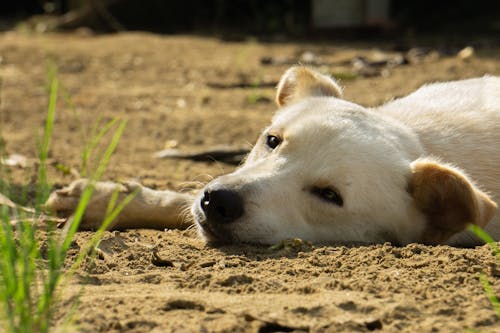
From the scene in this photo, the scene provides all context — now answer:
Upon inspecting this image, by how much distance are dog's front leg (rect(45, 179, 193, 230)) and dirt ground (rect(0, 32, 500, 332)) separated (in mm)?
227

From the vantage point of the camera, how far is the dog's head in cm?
371

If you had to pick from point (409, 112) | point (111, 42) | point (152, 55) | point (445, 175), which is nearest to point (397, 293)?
point (445, 175)

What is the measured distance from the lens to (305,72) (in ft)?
15.7

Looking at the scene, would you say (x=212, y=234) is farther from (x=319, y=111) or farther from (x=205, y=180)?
(x=205, y=180)

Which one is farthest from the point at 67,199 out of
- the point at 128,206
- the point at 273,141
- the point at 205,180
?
the point at 205,180

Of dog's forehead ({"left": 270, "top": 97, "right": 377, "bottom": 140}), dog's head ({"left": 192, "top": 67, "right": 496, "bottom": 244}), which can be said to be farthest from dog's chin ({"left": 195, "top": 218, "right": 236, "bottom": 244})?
dog's forehead ({"left": 270, "top": 97, "right": 377, "bottom": 140})

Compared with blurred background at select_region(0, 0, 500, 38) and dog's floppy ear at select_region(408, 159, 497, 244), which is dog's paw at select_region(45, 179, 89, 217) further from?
blurred background at select_region(0, 0, 500, 38)

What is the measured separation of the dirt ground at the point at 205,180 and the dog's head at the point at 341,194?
0.52ft

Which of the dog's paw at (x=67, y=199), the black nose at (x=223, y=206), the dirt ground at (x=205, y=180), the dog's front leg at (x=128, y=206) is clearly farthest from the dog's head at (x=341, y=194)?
the dog's paw at (x=67, y=199)

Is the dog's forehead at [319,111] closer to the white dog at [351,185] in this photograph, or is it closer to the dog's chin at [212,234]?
the white dog at [351,185]

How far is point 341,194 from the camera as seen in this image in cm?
382

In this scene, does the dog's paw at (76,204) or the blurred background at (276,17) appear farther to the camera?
the blurred background at (276,17)

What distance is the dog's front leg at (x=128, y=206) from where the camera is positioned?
439cm

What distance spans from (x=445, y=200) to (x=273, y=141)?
88cm
